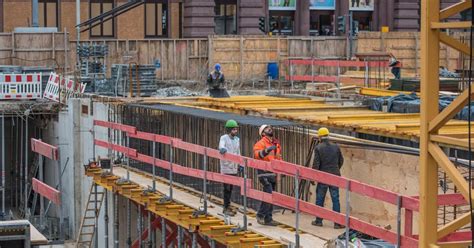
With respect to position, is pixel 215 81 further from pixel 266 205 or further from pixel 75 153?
pixel 266 205

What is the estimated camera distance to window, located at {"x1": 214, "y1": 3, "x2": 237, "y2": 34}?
6028 cm

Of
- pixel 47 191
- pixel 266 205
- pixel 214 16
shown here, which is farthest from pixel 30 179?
pixel 266 205

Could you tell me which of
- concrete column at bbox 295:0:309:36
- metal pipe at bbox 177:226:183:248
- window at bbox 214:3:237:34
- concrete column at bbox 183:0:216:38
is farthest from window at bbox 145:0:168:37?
metal pipe at bbox 177:226:183:248

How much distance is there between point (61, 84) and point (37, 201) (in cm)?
448

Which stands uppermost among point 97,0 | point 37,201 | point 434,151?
point 97,0

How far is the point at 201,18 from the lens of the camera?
5750 centimetres

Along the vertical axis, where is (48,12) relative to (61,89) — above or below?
above

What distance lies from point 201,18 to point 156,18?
341cm

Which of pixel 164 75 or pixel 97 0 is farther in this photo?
pixel 97 0

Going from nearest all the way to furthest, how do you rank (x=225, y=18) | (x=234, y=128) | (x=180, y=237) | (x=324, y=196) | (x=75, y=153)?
(x=324, y=196)
(x=234, y=128)
(x=180, y=237)
(x=75, y=153)
(x=225, y=18)

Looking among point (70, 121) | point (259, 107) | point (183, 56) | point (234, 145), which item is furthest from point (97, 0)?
point (234, 145)

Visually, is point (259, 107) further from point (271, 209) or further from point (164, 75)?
point (164, 75)

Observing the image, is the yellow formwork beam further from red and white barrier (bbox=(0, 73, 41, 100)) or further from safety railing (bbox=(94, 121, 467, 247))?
red and white barrier (bbox=(0, 73, 41, 100))

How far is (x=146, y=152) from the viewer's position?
1146 inches
